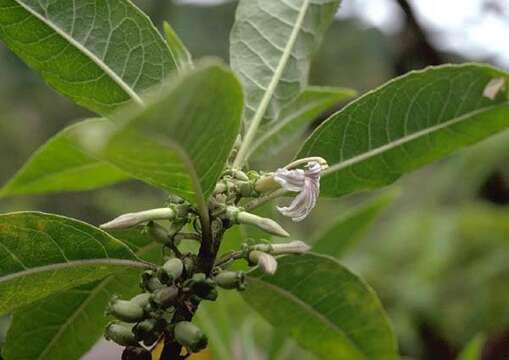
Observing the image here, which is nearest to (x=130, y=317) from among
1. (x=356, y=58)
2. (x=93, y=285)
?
(x=93, y=285)

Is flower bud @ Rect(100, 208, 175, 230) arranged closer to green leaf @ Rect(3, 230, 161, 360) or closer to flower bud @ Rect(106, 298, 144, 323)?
flower bud @ Rect(106, 298, 144, 323)

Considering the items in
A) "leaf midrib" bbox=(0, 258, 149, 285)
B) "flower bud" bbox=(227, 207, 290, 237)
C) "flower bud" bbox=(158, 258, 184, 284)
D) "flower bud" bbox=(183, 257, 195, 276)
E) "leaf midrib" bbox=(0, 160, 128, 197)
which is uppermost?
"flower bud" bbox=(227, 207, 290, 237)

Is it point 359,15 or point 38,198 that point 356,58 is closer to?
point 359,15

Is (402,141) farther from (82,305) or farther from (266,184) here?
(82,305)

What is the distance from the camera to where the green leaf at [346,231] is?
157 cm

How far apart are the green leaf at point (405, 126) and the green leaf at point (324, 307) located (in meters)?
0.12

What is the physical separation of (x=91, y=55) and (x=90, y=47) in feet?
0.03

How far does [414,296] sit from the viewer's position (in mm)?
2910

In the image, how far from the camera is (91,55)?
95 centimetres

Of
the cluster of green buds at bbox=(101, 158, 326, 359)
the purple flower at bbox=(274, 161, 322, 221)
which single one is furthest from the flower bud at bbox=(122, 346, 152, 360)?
the purple flower at bbox=(274, 161, 322, 221)

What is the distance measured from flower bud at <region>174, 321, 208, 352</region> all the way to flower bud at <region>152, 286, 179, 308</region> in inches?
1.2

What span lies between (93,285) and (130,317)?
10.0 inches

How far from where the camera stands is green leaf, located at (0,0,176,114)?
926 mm

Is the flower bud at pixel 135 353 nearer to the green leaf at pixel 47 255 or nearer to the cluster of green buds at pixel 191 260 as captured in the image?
the cluster of green buds at pixel 191 260
